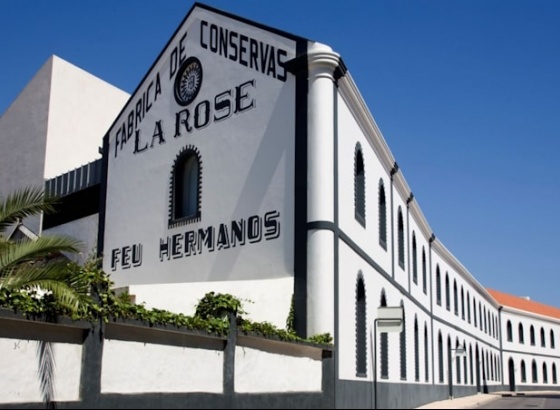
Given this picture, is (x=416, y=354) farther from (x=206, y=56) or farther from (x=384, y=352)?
(x=206, y=56)

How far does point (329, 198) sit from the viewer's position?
18031 millimetres

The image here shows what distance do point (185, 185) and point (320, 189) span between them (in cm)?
602

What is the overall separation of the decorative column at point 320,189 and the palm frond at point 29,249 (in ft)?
22.4

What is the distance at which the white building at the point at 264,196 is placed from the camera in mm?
18078

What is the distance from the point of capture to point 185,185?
22.4m

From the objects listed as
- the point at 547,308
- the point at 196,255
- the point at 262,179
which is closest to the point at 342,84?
the point at 262,179

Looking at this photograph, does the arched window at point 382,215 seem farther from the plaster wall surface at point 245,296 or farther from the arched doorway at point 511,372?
the arched doorway at point 511,372

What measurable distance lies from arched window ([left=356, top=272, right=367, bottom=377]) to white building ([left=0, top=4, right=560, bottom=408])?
40 mm

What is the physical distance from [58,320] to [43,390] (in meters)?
1.01


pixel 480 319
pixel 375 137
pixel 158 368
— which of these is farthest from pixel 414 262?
pixel 480 319

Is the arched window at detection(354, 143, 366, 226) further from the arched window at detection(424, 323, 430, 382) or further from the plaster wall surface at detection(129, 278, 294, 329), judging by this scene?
the arched window at detection(424, 323, 430, 382)

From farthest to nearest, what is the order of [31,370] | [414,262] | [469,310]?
[469,310] → [414,262] → [31,370]

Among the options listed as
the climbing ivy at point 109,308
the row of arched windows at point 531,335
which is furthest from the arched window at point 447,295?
the row of arched windows at point 531,335

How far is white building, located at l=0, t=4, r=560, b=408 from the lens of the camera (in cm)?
1808
